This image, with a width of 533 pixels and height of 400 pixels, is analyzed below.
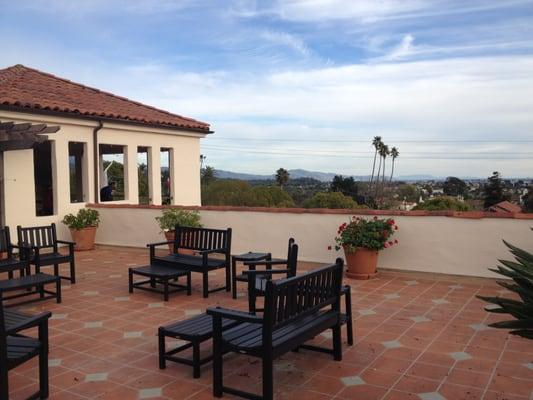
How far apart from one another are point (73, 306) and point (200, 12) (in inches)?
396

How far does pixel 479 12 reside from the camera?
12.6m

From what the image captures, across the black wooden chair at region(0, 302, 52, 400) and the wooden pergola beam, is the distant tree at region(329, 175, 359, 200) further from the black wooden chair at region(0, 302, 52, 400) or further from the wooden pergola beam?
the black wooden chair at region(0, 302, 52, 400)

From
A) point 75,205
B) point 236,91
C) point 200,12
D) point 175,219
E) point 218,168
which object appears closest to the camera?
point 175,219

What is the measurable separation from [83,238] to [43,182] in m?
3.03

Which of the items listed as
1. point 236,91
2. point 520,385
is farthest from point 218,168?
point 520,385

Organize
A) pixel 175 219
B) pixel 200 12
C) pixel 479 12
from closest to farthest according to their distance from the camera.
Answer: pixel 175 219 → pixel 479 12 → pixel 200 12

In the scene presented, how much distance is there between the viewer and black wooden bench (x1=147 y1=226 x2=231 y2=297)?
644 centimetres

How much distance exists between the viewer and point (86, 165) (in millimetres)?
11438

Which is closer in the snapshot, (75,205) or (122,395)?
Result: (122,395)

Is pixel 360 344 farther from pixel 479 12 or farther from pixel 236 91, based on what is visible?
pixel 236 91

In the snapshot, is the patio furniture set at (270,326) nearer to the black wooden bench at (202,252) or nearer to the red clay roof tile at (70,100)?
the black wooden bench at (202,252)

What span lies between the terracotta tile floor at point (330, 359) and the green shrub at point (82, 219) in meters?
4.14

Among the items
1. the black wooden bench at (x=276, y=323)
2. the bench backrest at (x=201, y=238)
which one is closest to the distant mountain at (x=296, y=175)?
the bench backrest at (x=201, y=238)

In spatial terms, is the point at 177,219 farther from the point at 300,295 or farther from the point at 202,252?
the point at 300,295
